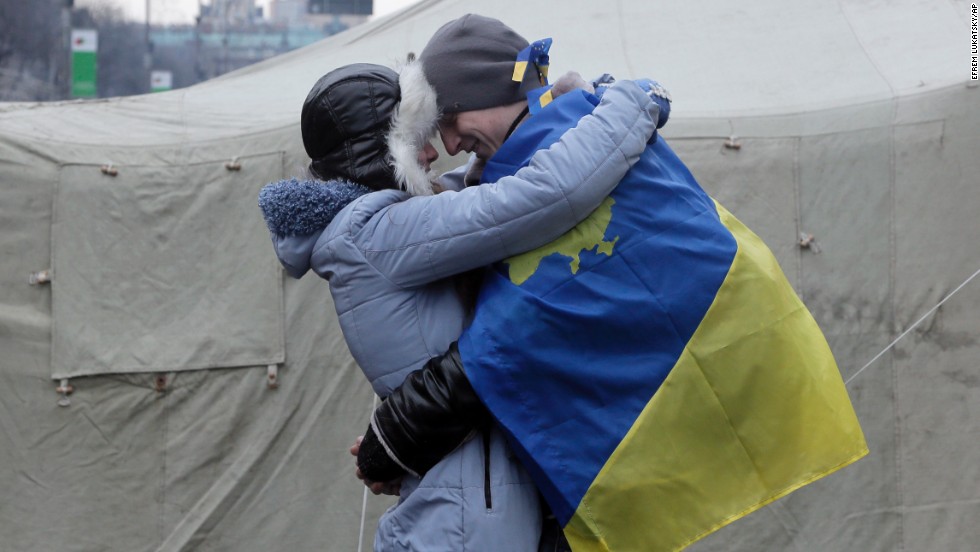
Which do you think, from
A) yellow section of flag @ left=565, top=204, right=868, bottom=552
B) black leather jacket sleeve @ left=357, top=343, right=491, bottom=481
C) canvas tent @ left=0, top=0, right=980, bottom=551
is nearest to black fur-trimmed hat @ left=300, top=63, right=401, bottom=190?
black leather jacket sleeve @ left=357, top=343, right=491, bottom=481

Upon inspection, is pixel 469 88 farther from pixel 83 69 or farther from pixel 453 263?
pixel 83 69

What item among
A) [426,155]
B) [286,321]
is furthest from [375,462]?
[286,321]

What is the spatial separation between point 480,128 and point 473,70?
0.10 m

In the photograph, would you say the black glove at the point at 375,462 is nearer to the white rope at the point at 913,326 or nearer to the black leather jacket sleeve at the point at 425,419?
the black leather jacket sleeve at the point at 425,419

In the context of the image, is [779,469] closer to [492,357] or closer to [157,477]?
[492,357]

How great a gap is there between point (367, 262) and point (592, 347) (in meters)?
0.38

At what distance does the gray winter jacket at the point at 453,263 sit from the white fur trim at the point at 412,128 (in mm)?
45

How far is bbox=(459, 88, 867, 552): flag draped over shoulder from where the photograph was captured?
5.59 ft

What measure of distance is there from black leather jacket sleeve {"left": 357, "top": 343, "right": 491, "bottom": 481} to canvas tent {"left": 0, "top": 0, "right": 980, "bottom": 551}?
2.13 meters

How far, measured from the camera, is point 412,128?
188 centimetres

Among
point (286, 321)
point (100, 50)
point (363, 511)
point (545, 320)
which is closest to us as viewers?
point (545, 320)

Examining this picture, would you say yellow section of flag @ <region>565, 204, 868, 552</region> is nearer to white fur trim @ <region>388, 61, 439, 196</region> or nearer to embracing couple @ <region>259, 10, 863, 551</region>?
embracing couple @ <region>259, 10, 863, 551</region>

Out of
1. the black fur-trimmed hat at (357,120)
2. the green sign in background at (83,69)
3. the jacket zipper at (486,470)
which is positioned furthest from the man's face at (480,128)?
the green sign in background at (83,69)

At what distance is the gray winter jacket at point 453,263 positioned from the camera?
168 centimetres
